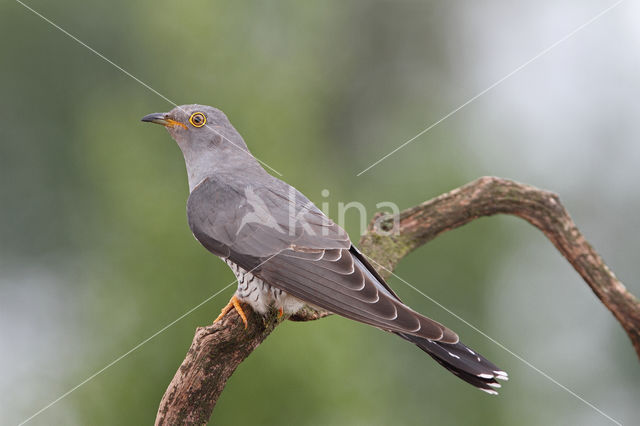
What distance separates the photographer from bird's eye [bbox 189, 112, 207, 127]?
10.3 feet

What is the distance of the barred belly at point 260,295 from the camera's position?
261cm

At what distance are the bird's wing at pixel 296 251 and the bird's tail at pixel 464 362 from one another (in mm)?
77

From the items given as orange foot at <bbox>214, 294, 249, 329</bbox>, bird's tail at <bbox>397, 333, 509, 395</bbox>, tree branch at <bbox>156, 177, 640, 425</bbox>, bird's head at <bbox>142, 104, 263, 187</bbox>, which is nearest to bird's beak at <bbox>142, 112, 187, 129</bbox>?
bird's head at <bbox>142, 104, 263, 187</bbox>

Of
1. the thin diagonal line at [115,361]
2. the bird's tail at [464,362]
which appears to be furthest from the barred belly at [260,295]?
the thin diagonal line at [115,361]

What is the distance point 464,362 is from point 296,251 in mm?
803

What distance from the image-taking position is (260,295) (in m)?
2.62

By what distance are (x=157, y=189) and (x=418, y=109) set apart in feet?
10.2

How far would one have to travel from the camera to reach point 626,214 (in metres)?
6.00

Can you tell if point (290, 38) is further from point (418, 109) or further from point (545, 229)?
point (545, 229)

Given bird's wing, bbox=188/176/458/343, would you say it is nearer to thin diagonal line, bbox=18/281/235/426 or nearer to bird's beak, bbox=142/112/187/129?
bird's beak, bbox=142/112/187/129

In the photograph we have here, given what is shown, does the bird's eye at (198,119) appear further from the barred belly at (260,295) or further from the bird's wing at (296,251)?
the barred belly at (260,295)

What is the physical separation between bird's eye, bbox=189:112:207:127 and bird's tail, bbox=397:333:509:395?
153 centimetres

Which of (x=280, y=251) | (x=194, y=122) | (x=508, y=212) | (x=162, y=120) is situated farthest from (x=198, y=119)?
(x=508, y=212)


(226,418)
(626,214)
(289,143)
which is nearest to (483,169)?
(626,214)
